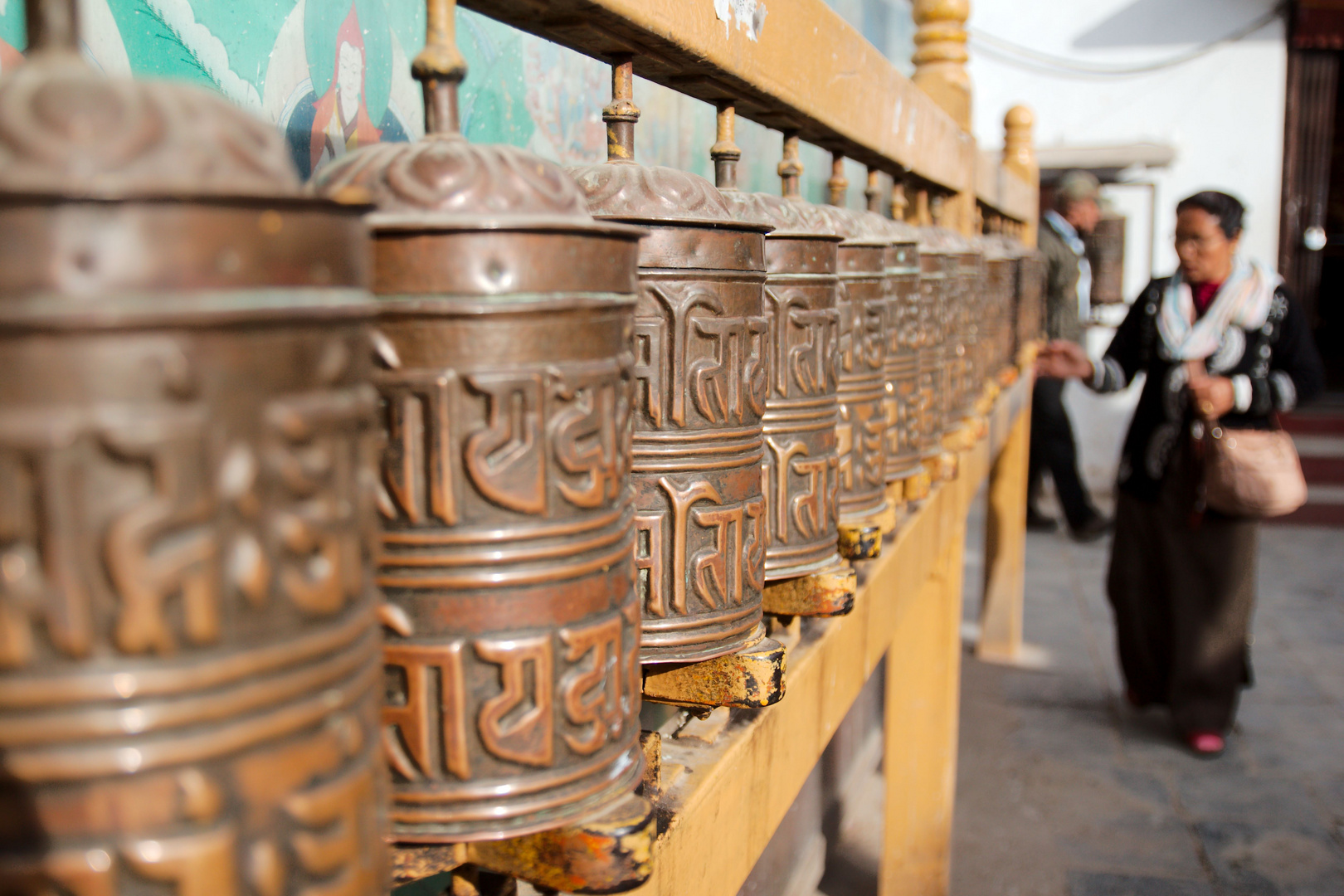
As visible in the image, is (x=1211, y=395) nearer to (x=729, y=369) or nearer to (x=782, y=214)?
(x=782, y=214)

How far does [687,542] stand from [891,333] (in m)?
0.70

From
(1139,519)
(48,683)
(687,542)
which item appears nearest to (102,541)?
(48,683)

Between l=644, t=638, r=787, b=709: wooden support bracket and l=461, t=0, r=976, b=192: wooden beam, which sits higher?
l=461, t=0, r=976, b=192: wooden beam

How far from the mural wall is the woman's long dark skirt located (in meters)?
2.87

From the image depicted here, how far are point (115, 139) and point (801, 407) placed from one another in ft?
2.34

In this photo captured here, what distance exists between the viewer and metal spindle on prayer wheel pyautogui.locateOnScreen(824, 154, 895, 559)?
1190mm

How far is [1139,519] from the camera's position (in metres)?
4.35

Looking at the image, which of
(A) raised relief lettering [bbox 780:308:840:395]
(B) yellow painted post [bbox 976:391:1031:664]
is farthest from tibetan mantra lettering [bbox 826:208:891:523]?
(B) yellow painted post [bbox 976:391:1031:664]

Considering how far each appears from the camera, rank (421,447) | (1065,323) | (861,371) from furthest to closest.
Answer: (1065,323), (861,371), (421,447)

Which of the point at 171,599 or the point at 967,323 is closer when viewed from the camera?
the point at 171,599

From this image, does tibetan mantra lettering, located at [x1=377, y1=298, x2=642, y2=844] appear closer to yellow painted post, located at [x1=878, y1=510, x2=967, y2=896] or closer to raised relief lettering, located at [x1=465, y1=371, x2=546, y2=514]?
raised relief lettering, located at [x1=465, y1=371, x2=546, y2=514]

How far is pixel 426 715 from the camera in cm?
54

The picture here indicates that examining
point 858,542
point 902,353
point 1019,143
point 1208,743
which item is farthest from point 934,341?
point 1019,143

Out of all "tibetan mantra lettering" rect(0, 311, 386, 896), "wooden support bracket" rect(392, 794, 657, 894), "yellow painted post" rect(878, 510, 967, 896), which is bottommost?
"yellow painted post" rect(878, 510, 967, 896)
